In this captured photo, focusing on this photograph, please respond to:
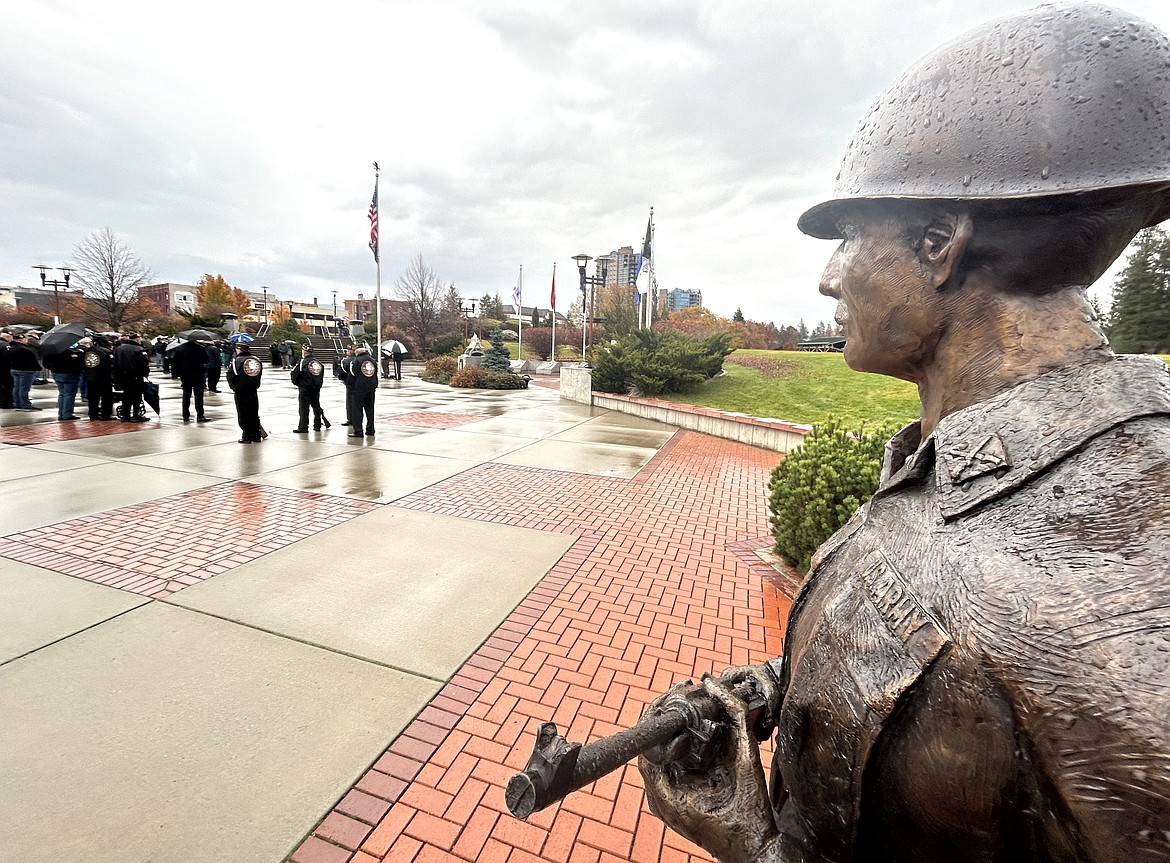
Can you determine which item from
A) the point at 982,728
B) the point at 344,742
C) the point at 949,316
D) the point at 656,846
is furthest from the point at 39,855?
the point at 949,316

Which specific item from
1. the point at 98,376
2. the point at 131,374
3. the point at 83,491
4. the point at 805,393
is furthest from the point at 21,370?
the point at 805,393

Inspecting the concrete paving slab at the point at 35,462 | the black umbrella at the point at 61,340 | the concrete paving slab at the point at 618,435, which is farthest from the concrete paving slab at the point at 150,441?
the concrete paving slab at the point at 618,435

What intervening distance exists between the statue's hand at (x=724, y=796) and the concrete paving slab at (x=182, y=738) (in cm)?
210

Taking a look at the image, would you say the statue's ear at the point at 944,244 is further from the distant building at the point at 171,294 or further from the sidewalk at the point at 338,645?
the distant building at the point at 171,294

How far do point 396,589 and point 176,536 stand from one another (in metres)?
2.63

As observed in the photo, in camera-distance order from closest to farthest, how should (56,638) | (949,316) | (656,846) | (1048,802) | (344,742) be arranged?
1. (1048,802)
2. (949,316)
3. (656,846)
4. (344,742)
5. (56,638)

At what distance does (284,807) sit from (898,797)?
2666 millimetres

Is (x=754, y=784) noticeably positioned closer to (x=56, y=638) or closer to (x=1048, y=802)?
(x=1048, y=802)

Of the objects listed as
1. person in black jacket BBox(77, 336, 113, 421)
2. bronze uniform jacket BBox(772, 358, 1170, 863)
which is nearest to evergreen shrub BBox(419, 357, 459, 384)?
person in black jacket BBox(77, 336, 113, 421)

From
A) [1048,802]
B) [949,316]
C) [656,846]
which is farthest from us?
[656,846]

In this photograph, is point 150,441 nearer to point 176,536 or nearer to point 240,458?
point 240,458

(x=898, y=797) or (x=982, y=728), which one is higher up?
(x=982, y=728)

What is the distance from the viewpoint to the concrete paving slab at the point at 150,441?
8.65 meters

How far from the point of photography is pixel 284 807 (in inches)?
94.3
